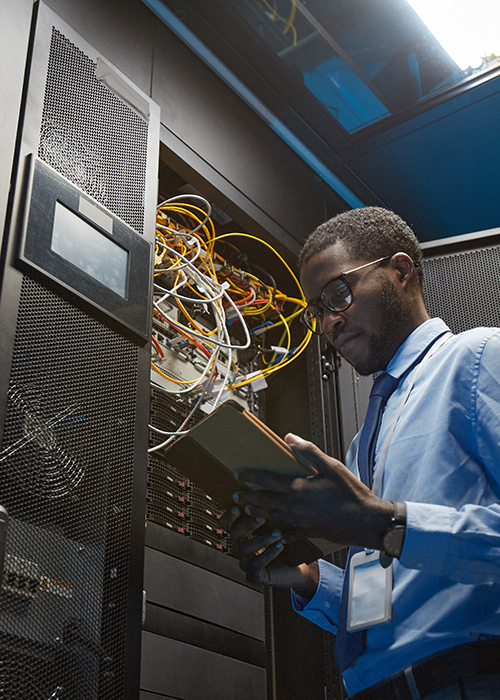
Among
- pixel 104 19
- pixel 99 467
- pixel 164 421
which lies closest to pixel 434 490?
pixel 99 467

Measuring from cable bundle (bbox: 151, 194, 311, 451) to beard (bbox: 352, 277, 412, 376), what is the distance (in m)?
0.40

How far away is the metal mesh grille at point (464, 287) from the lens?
2123 mm

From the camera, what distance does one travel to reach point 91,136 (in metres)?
1.49

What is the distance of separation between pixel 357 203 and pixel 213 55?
94 centimetres

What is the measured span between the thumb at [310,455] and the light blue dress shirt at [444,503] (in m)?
0.13

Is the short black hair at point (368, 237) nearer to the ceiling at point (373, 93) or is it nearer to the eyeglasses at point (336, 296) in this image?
the eyeglasses at point (336, 296)

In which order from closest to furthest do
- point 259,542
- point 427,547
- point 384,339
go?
point 427,547 < point 259,542 < point 384,339

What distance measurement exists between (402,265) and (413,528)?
82cm

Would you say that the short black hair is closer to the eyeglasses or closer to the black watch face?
the eyeglasses

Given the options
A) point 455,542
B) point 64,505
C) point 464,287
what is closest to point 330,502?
point 455,542

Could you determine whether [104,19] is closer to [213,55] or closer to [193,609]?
[213,55]

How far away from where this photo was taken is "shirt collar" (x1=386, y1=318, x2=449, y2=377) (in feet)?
4.62

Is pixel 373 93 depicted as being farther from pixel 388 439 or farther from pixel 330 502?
pixel 330 502

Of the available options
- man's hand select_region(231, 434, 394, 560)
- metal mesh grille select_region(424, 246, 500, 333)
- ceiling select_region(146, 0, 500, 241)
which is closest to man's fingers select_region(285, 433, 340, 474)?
man's hand select_region(231, 434, 394, 560)
